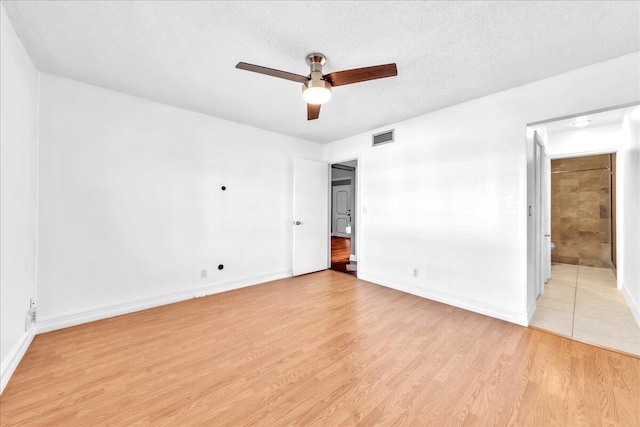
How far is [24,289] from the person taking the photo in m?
2.13

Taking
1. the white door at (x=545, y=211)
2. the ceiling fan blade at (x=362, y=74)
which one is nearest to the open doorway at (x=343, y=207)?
the white door at (x=545, y=211)

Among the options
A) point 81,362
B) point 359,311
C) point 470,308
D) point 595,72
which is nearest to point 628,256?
point 470,308

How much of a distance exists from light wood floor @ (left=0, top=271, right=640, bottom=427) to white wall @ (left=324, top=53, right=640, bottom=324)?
49 cm

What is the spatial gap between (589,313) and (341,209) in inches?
244

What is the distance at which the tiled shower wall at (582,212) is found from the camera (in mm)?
4797

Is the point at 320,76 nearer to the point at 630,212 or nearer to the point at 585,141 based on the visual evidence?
the point at 630,212

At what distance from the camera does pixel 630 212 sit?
2.99 meters

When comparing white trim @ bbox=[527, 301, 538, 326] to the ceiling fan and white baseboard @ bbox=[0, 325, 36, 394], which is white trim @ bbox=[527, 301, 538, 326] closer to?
the ceiling fan

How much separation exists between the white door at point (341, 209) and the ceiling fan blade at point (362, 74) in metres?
6.01

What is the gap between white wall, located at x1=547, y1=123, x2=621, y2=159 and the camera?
3.51 m

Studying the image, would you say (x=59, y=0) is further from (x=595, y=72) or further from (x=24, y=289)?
(x=595, y=72)

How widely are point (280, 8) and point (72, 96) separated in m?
2.49

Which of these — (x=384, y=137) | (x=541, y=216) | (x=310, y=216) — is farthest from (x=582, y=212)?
(x=310, y=216)

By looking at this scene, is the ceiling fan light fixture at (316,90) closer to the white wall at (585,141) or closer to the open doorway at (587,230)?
the open doorway at (587,230)
